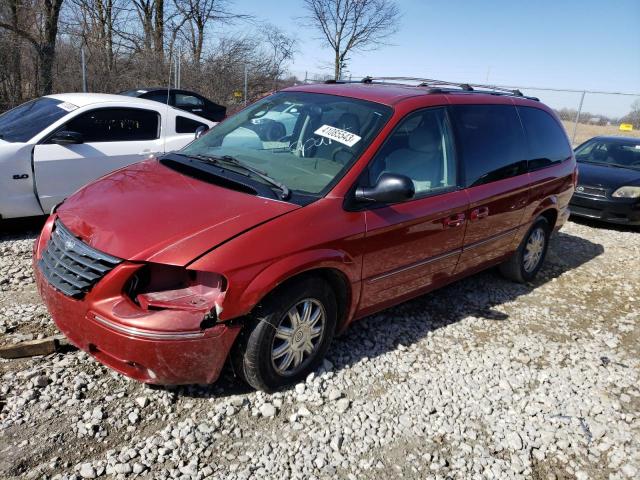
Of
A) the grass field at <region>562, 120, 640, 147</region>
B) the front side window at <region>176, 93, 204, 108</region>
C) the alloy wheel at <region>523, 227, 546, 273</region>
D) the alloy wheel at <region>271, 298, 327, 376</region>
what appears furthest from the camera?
the grass field at <region>562, 120, 640, 147</region>

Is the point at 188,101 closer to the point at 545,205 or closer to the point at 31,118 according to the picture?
the point at 31,118

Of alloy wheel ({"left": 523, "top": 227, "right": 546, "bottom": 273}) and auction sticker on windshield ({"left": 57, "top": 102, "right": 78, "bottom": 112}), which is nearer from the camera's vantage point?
alloy wheel ({"left": 523, "top": 227, "right": 546, "bottom": 273})

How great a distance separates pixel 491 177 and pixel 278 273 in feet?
7.48

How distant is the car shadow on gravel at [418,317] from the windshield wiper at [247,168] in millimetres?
1167

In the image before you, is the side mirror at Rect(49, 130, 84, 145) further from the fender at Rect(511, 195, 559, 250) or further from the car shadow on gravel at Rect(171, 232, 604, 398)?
the fender at Rect(511, 195, 559, 250)

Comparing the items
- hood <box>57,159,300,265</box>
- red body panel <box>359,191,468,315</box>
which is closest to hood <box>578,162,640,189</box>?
red body panel <box>359,191,468,315</box>

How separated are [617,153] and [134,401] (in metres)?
9.43

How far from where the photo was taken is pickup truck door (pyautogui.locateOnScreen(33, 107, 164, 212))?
5156 mm

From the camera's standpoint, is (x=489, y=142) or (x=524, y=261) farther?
(x=524, y=261)

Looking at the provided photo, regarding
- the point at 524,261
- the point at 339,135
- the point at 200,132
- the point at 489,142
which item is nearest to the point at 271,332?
the point at 339,135

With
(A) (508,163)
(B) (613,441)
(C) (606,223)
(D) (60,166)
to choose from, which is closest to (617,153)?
(C) (606,223)

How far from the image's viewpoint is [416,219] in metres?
3.39

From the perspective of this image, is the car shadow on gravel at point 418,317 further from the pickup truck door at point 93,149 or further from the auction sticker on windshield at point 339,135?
the pickup truck door at point 93,149

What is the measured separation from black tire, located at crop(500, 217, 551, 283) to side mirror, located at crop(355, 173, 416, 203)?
2.40 m
